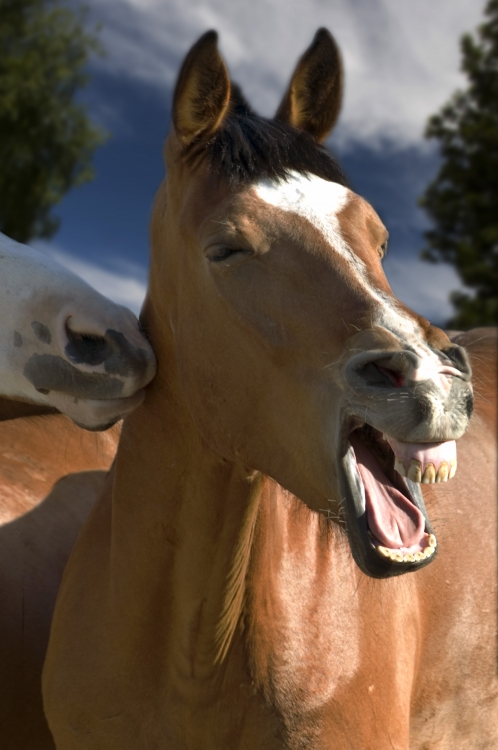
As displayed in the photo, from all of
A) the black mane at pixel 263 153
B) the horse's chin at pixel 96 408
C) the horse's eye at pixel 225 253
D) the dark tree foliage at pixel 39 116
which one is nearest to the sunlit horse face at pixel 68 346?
the horse's chin at pixel 96 408

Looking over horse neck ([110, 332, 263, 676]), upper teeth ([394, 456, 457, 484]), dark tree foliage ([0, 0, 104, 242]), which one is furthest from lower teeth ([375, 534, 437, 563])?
dark tree foliage ([0, 0, 104, 242])

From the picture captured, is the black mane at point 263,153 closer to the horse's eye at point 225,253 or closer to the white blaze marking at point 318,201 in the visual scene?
the white blaze marking at point 318,201

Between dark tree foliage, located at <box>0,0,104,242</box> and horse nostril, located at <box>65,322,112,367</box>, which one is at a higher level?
dark tree foliage, located at <box>0,0,104,242</box>

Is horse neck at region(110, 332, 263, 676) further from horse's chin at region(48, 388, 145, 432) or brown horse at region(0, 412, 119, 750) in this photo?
brown horse at region(0, 412, 119, 750)

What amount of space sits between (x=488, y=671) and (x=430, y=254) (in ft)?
6.83

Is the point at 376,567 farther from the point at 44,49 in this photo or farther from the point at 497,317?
the point at 44,49

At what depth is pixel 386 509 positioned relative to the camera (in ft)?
5.63

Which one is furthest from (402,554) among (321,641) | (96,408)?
(96,408)

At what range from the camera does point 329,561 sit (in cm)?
242

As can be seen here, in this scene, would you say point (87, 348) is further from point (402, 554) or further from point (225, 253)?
point (402, 554)

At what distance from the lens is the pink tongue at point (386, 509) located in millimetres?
1666

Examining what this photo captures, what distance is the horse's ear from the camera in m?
2.17

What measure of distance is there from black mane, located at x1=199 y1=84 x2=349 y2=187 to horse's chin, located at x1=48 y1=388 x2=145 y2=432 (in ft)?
2.53

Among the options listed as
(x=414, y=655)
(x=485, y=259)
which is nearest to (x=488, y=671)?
(x=414, y=655)
